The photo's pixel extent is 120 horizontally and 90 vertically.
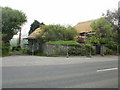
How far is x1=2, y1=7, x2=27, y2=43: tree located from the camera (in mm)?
19906

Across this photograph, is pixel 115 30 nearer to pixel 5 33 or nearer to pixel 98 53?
pixel 98 53

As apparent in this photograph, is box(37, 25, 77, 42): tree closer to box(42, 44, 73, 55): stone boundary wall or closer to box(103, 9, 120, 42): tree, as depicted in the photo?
box(42, 44, 73, 55): stone boundary wall

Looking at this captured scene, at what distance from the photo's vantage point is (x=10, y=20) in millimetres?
20578

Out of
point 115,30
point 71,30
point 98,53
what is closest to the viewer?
point 98,53

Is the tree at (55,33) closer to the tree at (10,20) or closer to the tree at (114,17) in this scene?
the tree at (10,20)

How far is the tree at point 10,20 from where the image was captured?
65.3 ft

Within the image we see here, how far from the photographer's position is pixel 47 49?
64.4 ft

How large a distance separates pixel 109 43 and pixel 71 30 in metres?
6.17

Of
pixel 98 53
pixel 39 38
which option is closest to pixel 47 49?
pixel 39 38

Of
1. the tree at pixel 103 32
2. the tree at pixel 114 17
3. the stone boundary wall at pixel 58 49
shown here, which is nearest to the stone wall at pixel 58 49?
the stone boundary wall at pixel 58 49

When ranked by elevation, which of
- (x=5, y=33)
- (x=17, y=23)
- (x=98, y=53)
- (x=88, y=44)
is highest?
(x=17, y=23)

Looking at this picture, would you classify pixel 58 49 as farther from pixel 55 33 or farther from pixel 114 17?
pixel 114 17

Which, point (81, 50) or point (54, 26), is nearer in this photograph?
point (81, 50)

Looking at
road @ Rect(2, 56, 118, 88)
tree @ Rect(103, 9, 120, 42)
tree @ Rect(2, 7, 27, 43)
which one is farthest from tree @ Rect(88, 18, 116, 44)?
road @ Rect(2, 56, 118, 88)
